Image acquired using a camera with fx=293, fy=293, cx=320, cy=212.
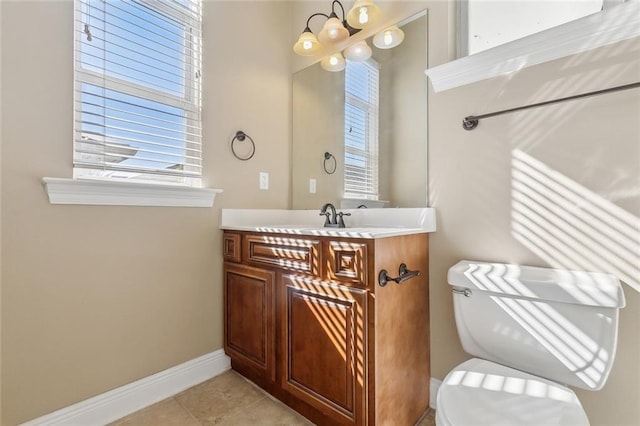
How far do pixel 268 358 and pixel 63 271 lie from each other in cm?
101

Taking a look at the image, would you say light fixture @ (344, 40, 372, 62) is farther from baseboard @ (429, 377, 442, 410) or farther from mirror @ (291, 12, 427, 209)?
baseboard @ (429, 377, 442, 410)

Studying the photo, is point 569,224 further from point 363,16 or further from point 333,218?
point 363,16

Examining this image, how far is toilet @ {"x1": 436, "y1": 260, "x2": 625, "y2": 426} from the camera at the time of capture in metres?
0.86

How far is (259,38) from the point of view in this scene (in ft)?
6.63

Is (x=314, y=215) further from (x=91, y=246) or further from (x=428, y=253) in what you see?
(x=91, y=246)

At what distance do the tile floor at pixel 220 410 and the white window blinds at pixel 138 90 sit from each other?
1.16 metres

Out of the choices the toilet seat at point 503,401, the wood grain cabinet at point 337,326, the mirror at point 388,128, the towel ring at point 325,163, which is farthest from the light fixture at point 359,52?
the toilet seat at point 503,401

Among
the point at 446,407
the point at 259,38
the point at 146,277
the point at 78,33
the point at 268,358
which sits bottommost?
the point at 268,358

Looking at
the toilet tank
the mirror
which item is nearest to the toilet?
the toilet tank

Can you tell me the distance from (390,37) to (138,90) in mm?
1345

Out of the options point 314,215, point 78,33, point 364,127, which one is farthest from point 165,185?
point 364,127

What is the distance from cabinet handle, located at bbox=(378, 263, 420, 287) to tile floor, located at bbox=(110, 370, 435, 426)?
2.40 feet

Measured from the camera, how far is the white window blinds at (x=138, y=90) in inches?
53.1

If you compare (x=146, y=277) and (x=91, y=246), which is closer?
(x=91, y=246)
